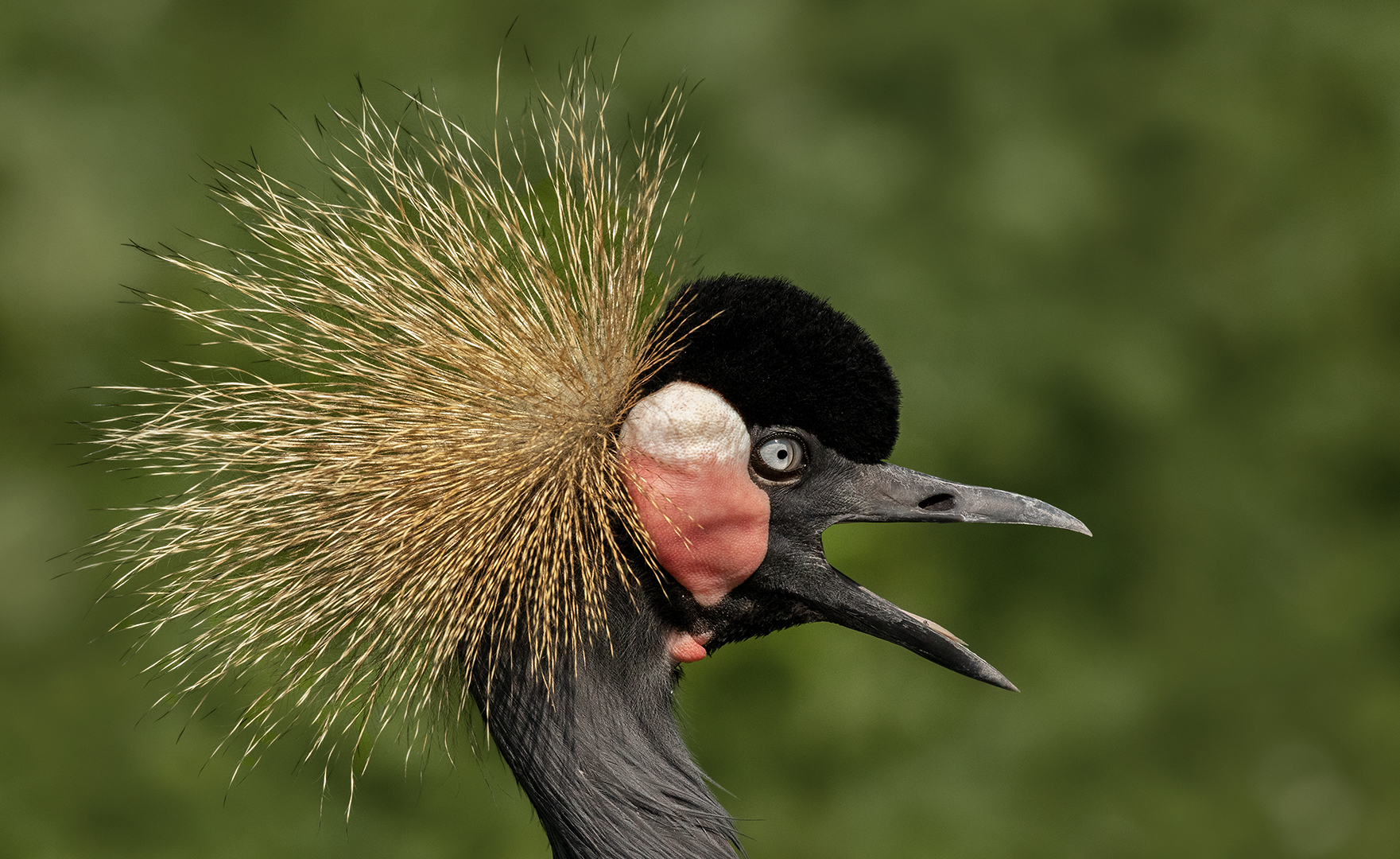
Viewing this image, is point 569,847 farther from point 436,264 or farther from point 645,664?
point 436,264

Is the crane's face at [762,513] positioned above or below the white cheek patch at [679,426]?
below

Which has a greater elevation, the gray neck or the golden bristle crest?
the golden bristle crest

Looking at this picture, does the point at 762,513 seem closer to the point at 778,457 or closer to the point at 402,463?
the point at 778,457

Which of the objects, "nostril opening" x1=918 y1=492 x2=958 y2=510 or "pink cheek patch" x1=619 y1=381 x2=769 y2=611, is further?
"nostril opening" x1=918 y1=492 x2=958 y2=510

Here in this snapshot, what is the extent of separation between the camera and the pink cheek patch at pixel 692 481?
0.92m

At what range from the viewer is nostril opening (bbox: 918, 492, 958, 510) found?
40.4 inches

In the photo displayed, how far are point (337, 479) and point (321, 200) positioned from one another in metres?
0.28

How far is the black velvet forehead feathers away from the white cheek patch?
14 mm

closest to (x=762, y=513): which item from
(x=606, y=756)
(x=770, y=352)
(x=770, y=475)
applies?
(x=770, y=475)

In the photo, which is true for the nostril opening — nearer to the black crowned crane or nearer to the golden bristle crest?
the black crowned crane

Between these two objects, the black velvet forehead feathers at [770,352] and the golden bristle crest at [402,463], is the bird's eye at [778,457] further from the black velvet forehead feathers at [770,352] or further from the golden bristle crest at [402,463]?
the golden bristle crest at [402,463]

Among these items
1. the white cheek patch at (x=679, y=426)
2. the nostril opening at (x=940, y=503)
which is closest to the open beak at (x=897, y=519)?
the nostril opening at (x=940, y=503)

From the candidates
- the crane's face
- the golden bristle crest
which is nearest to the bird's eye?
the crane's face

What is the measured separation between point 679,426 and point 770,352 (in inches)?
3.9
